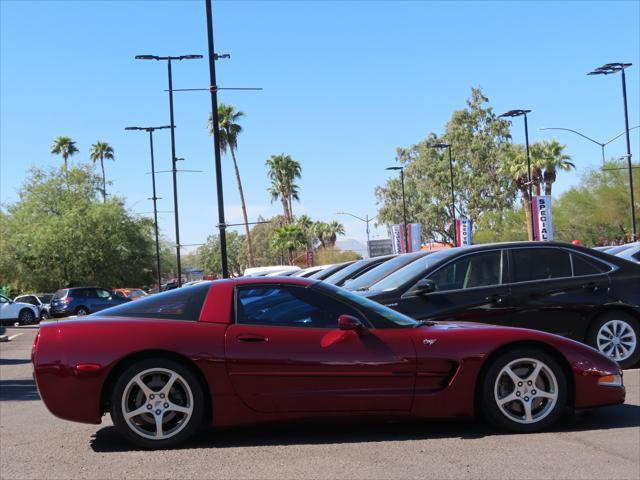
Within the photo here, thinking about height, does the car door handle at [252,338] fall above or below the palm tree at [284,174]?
below

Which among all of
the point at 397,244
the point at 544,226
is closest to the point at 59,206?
the point at 397,244

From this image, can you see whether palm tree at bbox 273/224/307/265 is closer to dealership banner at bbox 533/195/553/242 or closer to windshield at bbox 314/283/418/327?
dealership banner at bbox 533/195/553/242

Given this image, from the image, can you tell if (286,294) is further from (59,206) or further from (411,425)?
(59,206)

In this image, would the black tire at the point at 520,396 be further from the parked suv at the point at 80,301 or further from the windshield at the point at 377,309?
the parked suv at the point at 80,301

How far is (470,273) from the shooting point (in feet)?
29.5

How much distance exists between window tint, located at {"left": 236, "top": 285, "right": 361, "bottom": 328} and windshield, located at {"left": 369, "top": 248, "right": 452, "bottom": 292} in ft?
10.4

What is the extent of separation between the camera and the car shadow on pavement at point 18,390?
909 cm

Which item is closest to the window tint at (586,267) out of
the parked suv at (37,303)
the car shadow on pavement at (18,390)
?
the car shadow on pavement at (18,390)

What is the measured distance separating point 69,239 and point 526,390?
47.9 meters

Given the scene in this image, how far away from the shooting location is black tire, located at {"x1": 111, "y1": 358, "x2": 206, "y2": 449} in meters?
5.50

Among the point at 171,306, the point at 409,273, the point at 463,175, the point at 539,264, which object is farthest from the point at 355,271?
the point at 463,175

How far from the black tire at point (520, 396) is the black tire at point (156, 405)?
2041 mm

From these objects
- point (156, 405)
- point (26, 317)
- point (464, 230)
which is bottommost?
point (26, 317)

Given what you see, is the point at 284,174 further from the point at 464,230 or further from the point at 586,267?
the point at 586,267
